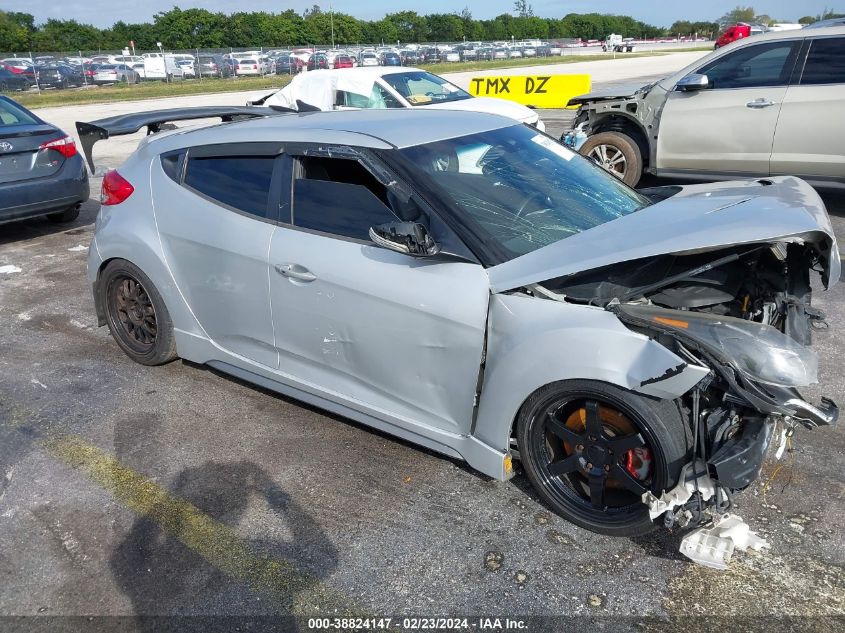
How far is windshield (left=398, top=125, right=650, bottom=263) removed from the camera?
3.21 metres

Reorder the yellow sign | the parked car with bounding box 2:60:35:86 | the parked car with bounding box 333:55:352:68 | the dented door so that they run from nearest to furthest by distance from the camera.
A: the dented door
the yellow sign
the parked car with bounding box 2:60:35:86
the parked car with bounding box 333:55:352:68

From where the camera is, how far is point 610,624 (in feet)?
8.25

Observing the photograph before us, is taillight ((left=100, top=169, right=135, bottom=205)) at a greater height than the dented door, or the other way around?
taillight ((left=100, top=169, right=135, bottom=205))

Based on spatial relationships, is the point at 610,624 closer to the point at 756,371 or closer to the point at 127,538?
the point at 756,371

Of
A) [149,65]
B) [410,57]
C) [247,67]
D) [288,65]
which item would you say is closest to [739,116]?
[288,65]

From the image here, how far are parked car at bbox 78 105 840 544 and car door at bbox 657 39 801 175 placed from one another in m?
4.27

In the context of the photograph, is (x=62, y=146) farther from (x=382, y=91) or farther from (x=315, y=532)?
(x=315, y=532)

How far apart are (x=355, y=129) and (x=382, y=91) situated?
848cm

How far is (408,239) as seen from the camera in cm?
297

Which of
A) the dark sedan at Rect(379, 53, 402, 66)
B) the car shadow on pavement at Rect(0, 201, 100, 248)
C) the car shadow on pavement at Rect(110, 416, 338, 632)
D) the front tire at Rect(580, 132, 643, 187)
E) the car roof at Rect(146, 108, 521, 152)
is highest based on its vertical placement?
the car roof at Rect(146, 108, 521, 152)

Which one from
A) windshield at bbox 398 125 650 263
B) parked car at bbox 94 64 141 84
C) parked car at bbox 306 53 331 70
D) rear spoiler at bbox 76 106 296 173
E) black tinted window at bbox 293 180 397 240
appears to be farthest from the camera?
parked car at bbox 306 53 331 70

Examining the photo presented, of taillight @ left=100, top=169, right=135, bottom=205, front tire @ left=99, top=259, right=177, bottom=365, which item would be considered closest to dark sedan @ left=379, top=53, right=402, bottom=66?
taillight @ left=100, top=169, right=135, bottom=205

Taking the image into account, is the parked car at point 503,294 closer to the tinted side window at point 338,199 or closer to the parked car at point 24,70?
the tinted side window at point 338,199

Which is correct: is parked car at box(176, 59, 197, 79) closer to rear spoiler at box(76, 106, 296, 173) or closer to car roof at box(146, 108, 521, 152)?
rear spoiler at box(76, 106, 296, 173)
